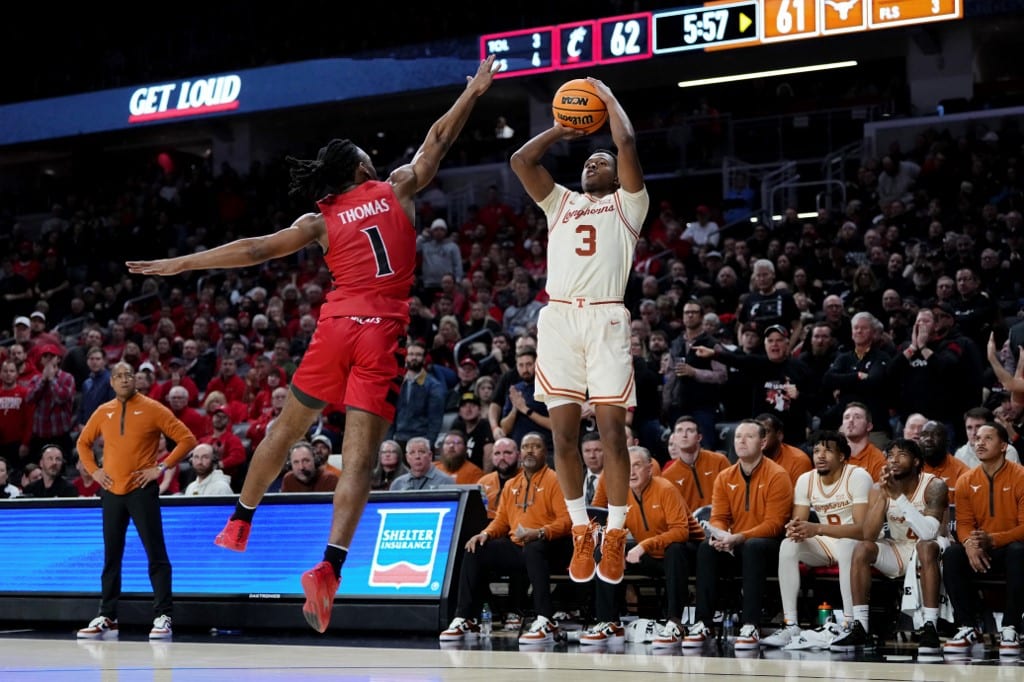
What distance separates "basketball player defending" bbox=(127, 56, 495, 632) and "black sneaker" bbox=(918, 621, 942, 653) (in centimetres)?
422

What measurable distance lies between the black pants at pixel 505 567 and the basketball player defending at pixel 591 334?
235 cm

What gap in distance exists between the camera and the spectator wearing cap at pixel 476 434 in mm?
12578

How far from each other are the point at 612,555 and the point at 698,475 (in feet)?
11.5

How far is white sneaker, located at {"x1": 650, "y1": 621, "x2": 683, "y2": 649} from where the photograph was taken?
9141mm

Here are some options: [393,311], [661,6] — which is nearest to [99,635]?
[393,311]

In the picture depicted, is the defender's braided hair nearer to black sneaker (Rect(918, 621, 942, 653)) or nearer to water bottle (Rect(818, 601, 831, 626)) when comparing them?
black sneaker (Rect(918, 621, 942, 653))

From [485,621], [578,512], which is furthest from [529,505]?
[578,512]

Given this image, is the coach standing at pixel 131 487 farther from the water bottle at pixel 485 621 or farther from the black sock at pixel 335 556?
the black sock at pixel 335 556

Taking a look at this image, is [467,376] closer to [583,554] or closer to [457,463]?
[457,463]

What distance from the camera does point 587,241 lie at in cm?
757

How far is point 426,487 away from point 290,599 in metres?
1.63

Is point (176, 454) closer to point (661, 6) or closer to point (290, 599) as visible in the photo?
point (290, 599)

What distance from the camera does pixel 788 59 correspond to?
74.6ft

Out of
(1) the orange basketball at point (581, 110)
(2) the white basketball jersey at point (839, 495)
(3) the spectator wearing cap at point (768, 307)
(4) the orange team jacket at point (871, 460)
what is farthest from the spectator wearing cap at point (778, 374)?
(1) the orange basketball at point (581, 110)
